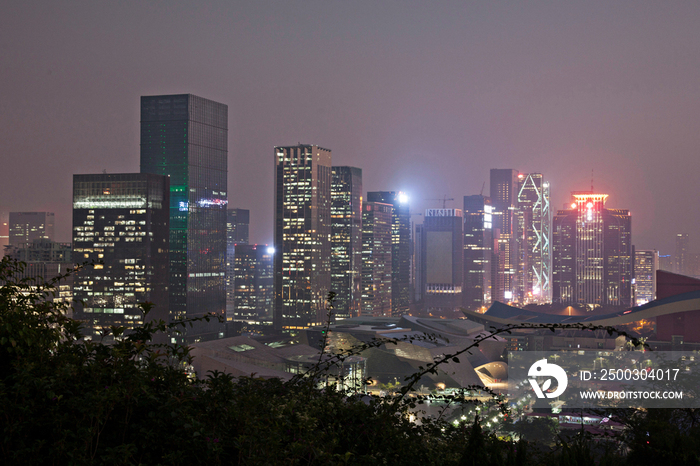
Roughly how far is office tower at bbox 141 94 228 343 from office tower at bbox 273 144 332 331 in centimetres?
1484

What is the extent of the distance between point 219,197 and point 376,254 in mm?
51419

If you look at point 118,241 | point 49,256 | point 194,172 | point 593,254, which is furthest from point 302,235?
point 593,254

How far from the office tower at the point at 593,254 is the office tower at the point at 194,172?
372 ft

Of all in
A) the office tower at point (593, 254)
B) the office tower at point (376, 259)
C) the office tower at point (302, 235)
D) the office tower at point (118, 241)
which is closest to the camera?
the office tower at point (118, 241)

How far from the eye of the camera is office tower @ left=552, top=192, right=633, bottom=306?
187m

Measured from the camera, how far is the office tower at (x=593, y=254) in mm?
187375

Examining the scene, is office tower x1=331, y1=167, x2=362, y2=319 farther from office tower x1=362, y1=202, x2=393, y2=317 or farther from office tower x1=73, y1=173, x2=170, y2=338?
office tower x1=73, y1=173, x2=170, y2=338

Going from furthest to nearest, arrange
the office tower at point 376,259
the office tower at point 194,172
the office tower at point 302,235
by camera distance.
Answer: the office tower at point 376,259
the office tower at point 302,235
the office tower at point 194,172

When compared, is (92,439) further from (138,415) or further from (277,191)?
(277,191)

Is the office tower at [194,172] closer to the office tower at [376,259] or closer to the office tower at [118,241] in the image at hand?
the office tower at [118,241]

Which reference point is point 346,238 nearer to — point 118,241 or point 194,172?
point 194,172

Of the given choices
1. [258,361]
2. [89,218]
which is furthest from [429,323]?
[89,218]

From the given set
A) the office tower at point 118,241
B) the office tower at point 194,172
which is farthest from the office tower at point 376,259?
the office tower at point 118,241

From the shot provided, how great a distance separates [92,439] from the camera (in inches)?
210
